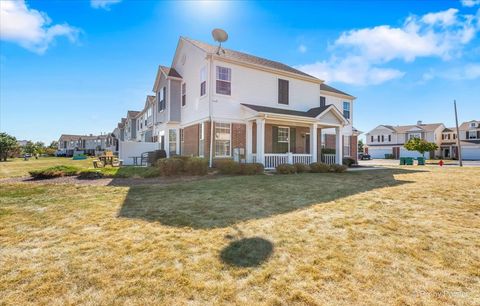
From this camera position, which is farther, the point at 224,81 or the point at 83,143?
the point at 83,143

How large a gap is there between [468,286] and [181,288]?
3379mm

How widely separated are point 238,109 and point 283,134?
3.97 m

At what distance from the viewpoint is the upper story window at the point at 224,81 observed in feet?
46.1

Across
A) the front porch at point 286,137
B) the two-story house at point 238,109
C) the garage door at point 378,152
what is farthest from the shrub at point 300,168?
the garage door at point 378,152

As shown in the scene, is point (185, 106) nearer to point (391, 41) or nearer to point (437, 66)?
point (391, 41)

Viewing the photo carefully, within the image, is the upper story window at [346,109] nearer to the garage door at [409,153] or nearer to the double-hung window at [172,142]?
the double-hung window at [172,142]

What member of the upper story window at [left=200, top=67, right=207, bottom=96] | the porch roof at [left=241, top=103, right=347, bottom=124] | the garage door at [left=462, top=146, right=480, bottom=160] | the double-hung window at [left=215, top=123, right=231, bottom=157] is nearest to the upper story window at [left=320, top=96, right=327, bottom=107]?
the porch roof at [left=241, top=103, right=347, bottom=124]

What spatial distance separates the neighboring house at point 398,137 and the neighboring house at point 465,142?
119 centimetres

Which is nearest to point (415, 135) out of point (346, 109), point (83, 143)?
point (346, 109)

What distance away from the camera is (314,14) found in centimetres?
1280

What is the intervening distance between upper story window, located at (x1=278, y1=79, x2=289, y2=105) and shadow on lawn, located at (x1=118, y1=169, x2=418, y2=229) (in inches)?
334

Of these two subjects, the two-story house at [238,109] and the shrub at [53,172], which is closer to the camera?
the shrub at [53,172]

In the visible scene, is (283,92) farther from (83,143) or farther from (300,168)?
(83,143)

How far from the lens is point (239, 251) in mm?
3602
